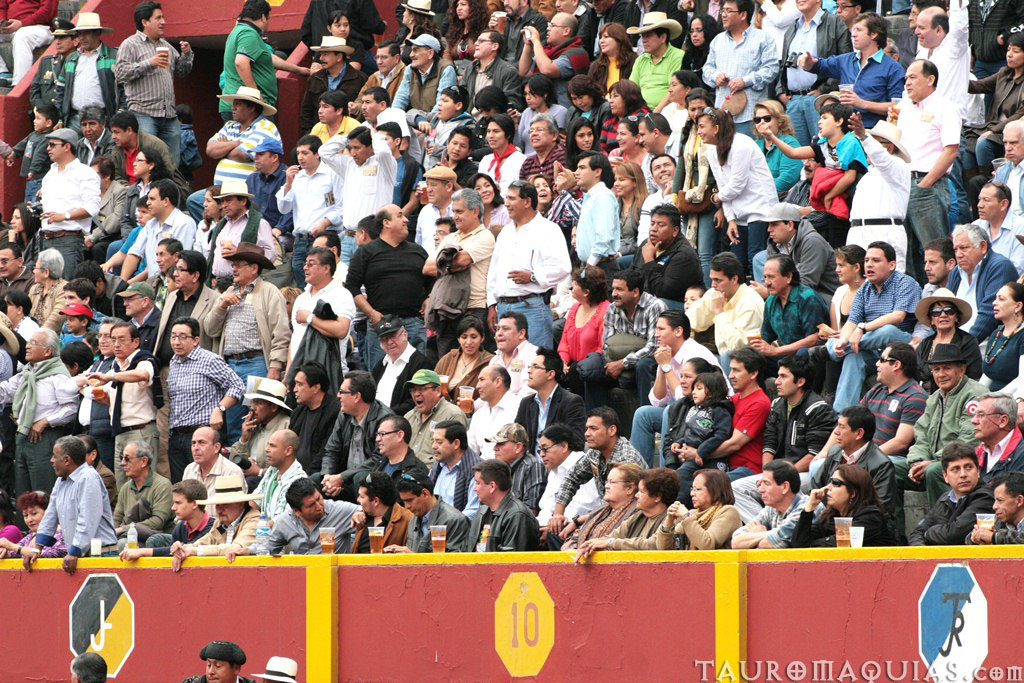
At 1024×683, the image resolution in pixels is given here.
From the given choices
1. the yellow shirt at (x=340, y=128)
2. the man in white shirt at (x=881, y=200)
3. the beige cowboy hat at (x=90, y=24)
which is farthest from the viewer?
the beige cowboy hat at (x=90, y=24)

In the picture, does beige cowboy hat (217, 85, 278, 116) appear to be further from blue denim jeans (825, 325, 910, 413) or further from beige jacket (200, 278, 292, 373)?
blue denim jeans (825, 325, 910, 413)

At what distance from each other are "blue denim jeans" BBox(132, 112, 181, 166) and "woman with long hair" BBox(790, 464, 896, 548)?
1155 centimetres

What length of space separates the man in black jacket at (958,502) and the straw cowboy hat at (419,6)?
1060 cm

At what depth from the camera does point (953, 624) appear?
905 cm

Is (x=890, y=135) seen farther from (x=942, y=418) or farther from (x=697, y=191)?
(x=942, y=418)

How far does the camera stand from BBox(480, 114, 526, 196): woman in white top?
16516mm

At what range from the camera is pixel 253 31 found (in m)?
19.9

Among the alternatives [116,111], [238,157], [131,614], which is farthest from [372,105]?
[131,614]

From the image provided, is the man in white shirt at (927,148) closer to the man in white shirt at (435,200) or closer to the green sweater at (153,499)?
the man in white shirt at (435,200)

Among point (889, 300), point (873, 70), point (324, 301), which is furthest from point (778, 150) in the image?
point (324, 301)

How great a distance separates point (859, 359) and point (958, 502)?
8.41ft

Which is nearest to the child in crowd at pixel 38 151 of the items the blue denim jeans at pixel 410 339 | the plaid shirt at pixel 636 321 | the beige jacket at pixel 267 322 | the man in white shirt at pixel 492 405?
the beige jacket at pixel 267 322

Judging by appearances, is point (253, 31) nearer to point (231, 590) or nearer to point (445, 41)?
point (445, 41)

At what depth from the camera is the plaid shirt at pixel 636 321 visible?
13.5 m
